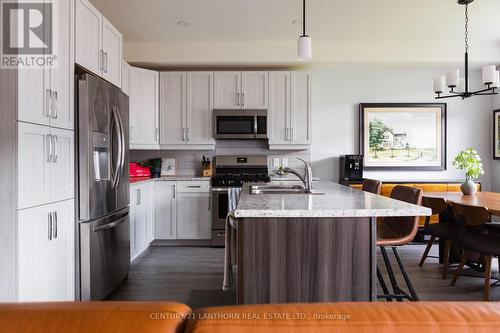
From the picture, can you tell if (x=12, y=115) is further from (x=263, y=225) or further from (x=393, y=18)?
(x=393, y=18)

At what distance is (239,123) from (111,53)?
1.92 m

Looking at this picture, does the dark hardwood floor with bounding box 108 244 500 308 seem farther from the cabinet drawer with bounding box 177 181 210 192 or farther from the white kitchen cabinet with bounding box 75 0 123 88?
the white kitchen cabinet with bounding box 75 0 123 88

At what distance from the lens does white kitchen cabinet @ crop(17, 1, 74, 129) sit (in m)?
1.79

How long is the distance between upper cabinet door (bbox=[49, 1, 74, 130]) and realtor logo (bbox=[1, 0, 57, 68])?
0.20ft

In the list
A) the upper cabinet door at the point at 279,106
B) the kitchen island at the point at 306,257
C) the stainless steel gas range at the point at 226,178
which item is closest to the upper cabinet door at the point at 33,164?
the kitchen island at the point at 306,257

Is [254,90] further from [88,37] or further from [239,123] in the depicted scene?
[88,37]

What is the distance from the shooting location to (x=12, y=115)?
67.7 inches

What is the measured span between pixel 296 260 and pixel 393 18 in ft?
10.7

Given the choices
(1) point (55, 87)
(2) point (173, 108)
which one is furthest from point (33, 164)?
(2) point (173, 108)

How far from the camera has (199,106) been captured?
14.7ft

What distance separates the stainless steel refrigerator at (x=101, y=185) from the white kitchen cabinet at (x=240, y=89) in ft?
5.74

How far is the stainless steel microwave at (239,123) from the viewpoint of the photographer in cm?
441

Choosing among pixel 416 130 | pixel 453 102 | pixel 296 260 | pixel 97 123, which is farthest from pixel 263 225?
pixel 453 102

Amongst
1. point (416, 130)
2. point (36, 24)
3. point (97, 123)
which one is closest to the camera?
point (36, 24)
